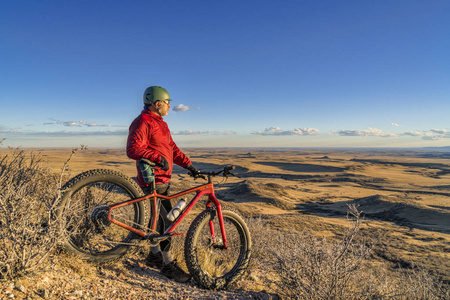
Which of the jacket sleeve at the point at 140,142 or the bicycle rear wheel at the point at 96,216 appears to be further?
the jacket sleeve at the point at 140,142

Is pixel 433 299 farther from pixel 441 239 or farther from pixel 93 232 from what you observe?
pixel 441 239

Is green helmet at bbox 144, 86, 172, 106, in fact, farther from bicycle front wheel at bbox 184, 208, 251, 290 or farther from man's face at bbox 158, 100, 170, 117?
bicycle front wheel at bbox 184, 208, 251, 290

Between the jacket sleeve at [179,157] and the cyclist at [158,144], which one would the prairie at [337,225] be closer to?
the cyclist at [158,144]

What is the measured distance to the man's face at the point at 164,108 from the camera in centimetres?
A: 343

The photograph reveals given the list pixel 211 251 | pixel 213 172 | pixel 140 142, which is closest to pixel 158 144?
pixel 140 142

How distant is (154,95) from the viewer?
134 inches

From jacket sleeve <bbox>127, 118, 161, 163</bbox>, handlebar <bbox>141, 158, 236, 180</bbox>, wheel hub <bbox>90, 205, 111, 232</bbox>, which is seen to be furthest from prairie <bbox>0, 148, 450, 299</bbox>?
handlebar <bbox>141, 158, 236, 180</bbox>

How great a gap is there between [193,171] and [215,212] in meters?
0.64

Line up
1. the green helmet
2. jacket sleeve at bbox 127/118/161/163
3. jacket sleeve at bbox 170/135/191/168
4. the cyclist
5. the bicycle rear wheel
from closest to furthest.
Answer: the bicycle rear wheel < jacket sleeve at bbox 127/118/161/163 < the cyclist < the green helmet < jacket sleeve at bbox 170/135/191/168

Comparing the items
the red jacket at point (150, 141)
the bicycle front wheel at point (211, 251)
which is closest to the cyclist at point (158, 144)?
the red jacket at point (150, 141)

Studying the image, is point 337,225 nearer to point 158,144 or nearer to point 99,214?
point 158,144

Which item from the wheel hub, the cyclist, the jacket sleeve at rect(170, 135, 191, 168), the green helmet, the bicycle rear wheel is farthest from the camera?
the jacket sleeve at rect(170, 135, 191, 168)

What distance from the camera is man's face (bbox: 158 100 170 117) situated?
11.2ft

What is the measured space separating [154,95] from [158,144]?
2.15ft
